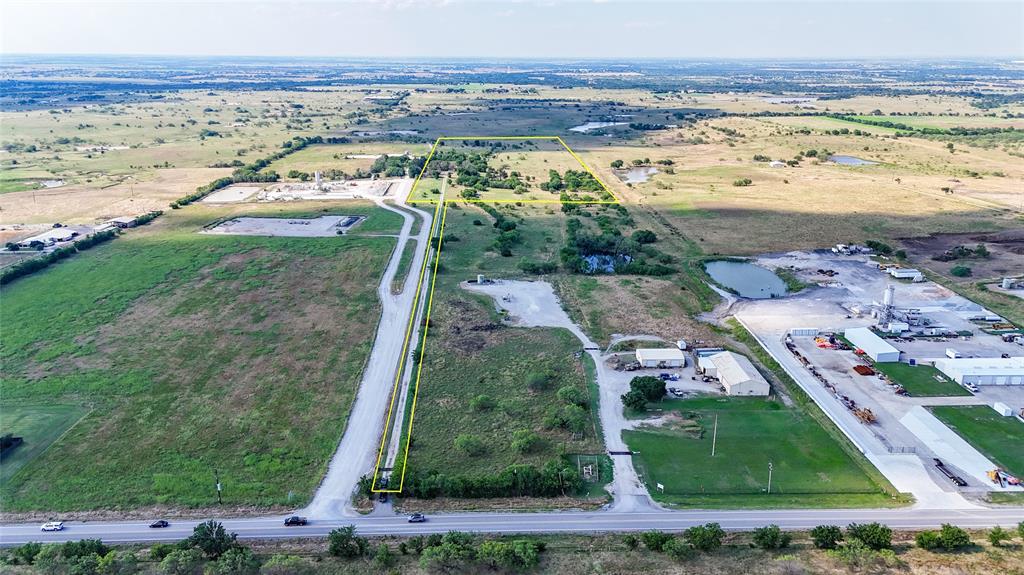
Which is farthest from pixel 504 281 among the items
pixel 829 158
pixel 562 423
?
pixel 829 158

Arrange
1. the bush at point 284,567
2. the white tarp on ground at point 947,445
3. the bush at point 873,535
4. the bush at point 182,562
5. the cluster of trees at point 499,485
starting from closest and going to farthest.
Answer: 1. the bush at point 182,562
2. the bush at point 284,567
3. the bush at point 873,535
4. the cluster of trees at point 499,485
5. the white tarp on ground at point 947,445

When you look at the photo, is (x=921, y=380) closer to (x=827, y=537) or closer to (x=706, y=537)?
(x=827, y=537)

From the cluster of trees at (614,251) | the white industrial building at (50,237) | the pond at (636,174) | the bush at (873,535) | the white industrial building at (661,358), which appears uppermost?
the pond at (636,174)

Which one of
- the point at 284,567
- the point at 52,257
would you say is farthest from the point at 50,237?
the point at 284,567

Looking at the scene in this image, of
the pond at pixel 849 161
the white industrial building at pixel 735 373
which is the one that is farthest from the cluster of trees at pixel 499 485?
the pond at pixel 849 161

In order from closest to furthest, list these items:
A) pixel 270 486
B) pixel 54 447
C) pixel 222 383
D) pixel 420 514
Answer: pixel 420 514 < pixel 270 486 < pixel 54 447 < pixel 222 383

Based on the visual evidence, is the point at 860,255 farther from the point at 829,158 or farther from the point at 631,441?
the point at 829,158

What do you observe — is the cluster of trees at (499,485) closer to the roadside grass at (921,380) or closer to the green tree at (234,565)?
the green tree at (234,565)
